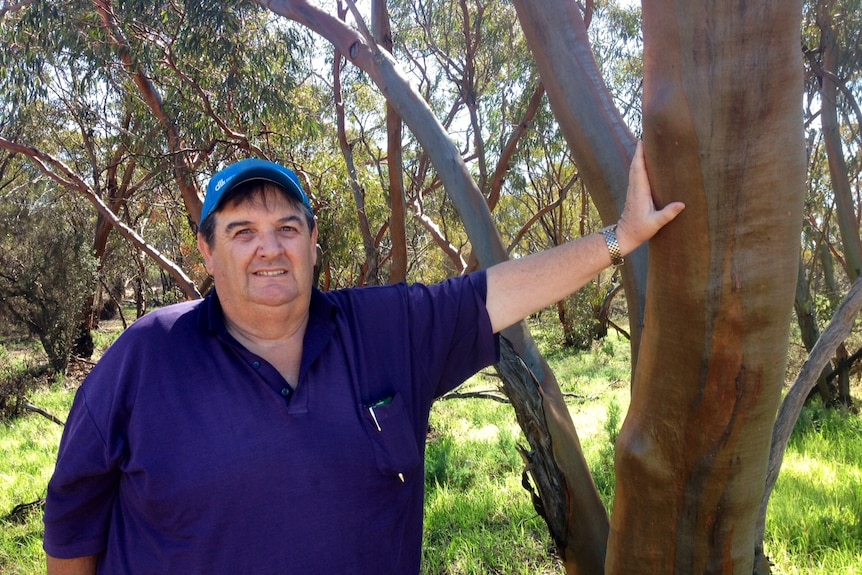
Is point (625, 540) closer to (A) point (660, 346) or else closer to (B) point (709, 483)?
(B) point (709, 483)

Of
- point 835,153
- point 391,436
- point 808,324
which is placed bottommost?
point 391,436

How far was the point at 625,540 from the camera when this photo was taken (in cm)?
144

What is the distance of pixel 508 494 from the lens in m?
4.59

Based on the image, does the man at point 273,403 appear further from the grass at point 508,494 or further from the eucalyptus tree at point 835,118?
the eucalyptus tree at point 835,118

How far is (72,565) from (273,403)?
0.61 metres

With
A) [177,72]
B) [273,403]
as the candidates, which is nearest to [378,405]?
→ [273,403]

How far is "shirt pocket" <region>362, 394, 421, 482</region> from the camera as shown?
1.40 meters

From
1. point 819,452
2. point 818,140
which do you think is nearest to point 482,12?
point 818,140

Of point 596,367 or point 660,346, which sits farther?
point 596,367

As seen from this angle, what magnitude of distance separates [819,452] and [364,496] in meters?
4.86

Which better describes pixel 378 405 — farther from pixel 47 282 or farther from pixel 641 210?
pixel 47 282

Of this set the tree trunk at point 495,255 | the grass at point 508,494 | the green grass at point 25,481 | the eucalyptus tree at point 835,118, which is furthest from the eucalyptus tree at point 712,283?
the eucalyptus tree at point 835,118

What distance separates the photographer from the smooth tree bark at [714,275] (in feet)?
3.51

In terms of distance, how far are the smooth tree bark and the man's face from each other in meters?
0.74
